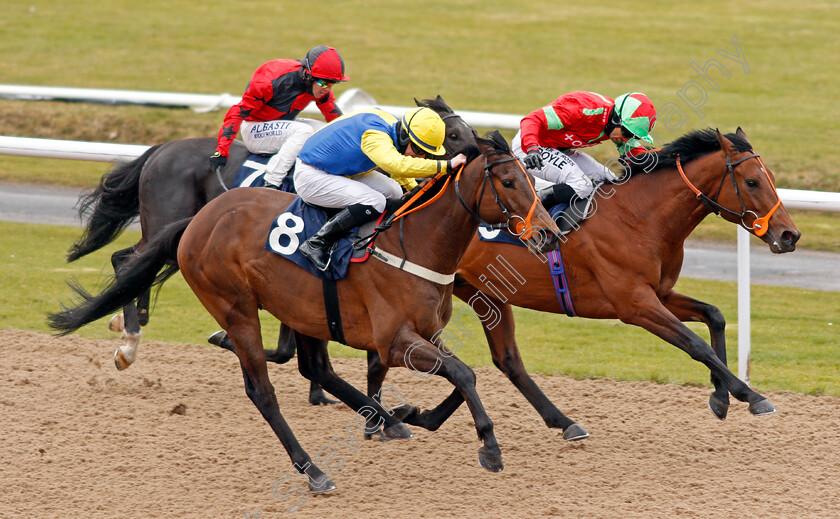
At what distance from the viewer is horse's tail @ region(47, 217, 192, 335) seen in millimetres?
5234

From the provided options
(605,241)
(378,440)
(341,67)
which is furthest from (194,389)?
(605,241)

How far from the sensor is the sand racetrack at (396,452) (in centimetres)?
447

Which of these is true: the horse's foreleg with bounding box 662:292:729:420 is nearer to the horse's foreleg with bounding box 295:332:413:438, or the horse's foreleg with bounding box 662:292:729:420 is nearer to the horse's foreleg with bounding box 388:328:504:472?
the horse's foreleg with bounding box 388:328:504:472

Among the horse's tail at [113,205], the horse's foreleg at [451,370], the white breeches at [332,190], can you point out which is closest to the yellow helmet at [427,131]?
the white breeches at [332,190]

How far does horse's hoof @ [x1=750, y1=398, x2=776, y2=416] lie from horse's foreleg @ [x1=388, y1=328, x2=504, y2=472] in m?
1.35

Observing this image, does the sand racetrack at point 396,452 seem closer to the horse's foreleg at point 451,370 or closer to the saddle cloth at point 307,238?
the horse's foreleg at point 451,370

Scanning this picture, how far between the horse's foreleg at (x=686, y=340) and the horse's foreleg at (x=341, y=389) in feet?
4.48

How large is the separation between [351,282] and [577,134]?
1.87m

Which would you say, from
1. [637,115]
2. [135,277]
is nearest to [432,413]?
[135,277]

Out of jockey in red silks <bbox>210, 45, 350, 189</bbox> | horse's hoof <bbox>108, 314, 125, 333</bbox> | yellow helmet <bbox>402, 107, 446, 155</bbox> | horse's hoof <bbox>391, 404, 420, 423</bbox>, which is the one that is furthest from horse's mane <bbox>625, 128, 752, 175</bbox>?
horse's hoof <bbox>108, 314, 125, 333</bbox>

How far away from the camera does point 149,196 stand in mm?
6668

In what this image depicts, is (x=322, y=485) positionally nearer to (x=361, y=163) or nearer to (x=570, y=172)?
(x=361, y=163)

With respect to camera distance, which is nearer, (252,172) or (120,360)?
(120,360)

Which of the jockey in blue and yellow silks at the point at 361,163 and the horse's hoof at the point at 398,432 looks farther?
the horse's hoof at the point at 398,432
